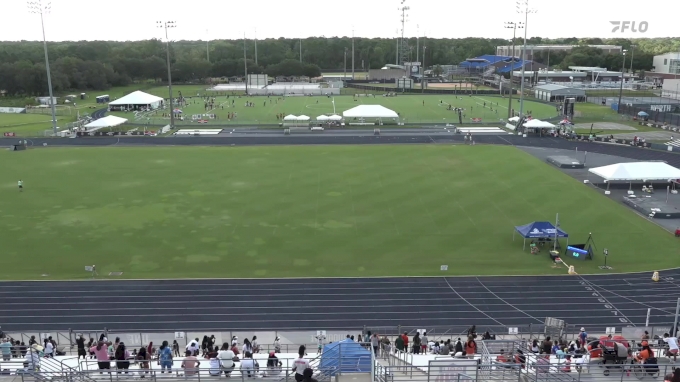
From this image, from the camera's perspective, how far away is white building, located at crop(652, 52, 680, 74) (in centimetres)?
11531

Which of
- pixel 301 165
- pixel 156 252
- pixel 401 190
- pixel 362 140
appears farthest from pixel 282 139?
pixel 156 252

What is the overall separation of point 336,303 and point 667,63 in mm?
126085

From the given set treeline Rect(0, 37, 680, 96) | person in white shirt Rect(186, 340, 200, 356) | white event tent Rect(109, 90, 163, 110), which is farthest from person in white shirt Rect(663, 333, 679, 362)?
treeline Rect(0, 37, 680, 96)

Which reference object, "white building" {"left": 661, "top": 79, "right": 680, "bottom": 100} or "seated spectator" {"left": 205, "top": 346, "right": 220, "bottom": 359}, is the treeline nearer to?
"white building" {"left": 661, "top": 79, "right": 680, "bottom": 100}

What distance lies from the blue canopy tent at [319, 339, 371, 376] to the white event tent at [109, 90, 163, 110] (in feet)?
255

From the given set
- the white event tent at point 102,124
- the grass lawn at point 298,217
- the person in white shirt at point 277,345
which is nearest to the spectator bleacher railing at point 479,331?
the person in white shirt at point 277,345

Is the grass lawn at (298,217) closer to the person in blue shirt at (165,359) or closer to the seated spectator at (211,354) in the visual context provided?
the seated spectator at (211,354)

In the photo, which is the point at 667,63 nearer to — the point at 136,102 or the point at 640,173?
the point at 640,173

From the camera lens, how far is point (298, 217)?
32969 mm

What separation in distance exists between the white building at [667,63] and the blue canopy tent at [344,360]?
408 ft

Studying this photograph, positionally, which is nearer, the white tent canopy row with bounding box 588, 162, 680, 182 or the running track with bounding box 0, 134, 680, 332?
the running track with bounding box 0, 134, 680, 332

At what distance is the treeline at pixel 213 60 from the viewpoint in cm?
11131

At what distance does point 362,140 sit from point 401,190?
22.1 m

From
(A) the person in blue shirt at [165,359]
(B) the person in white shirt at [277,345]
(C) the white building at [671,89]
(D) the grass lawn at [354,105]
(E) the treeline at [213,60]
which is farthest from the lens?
(E) the treeline at [213,60]
